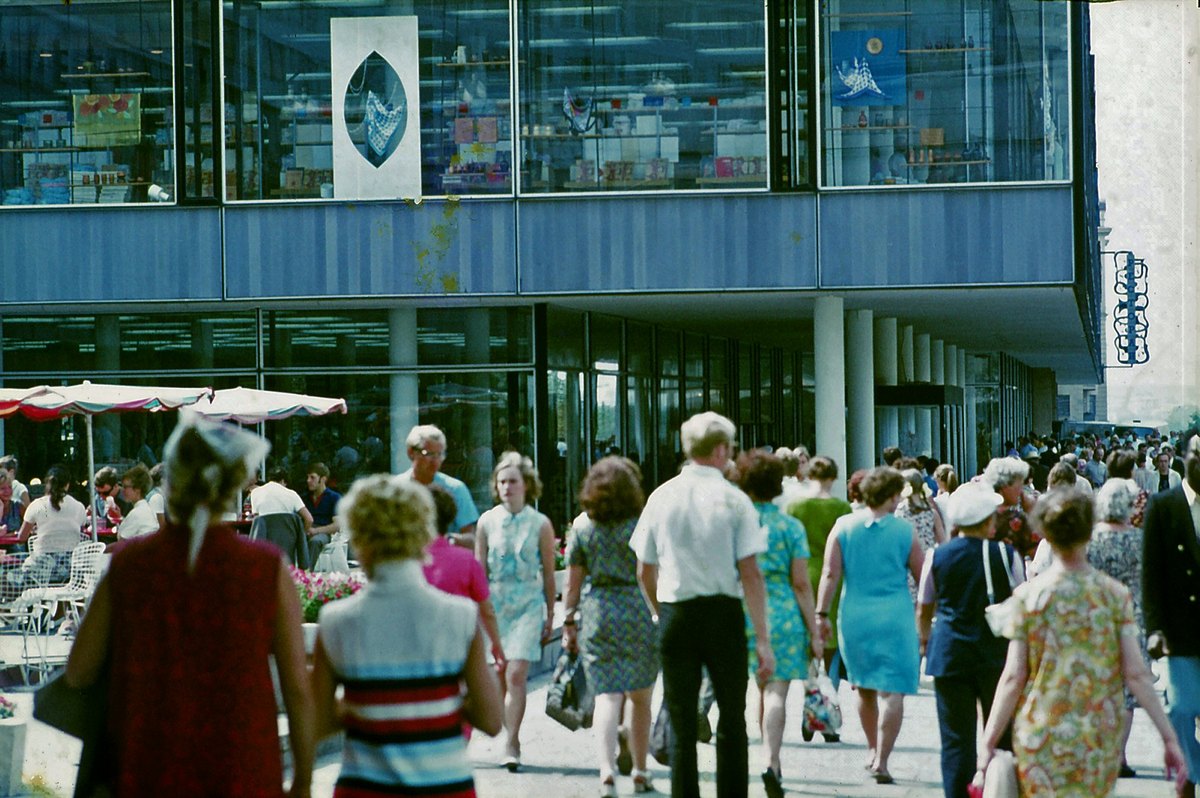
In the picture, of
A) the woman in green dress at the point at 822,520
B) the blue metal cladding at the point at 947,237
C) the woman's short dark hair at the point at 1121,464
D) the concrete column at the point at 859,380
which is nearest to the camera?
the woman in green dress at the point at 822,520

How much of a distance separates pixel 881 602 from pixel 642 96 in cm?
1478

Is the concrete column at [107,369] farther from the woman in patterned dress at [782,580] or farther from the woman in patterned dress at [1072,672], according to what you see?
the woman in patterned dress at [1072,672]

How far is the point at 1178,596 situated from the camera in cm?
750

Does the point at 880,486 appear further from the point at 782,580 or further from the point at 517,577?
the point at 517,577

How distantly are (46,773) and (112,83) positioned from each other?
16.3 meters

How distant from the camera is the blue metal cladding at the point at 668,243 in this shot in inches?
877

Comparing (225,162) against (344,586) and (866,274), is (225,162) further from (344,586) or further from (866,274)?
(344,586)

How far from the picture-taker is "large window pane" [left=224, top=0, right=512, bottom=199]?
22.9m

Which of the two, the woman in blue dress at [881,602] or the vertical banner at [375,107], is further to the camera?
the vertical banner at [375,107]

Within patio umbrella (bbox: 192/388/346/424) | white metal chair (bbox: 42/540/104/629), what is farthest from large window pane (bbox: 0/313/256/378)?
white metal chair (bbox: 42/540/104/629)

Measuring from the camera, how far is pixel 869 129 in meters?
22.2

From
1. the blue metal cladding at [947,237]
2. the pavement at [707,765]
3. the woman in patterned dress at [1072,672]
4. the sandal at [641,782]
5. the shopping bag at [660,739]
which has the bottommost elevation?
the pavement at [707,765]

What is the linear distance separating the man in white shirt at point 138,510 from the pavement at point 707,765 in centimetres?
329

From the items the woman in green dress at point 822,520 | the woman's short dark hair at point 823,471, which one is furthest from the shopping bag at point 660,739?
the woman's short dark hair at point 823,471
